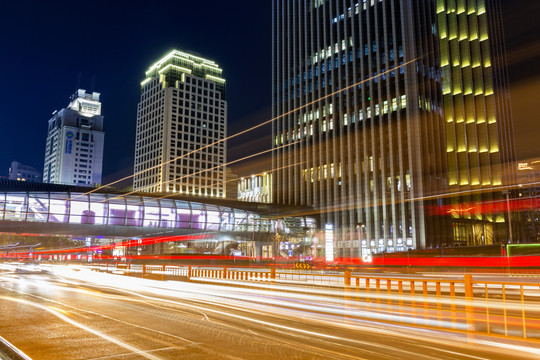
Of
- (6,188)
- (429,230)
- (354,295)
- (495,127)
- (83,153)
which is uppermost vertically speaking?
(83,153)

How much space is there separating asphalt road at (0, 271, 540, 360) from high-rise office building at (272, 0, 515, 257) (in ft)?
171

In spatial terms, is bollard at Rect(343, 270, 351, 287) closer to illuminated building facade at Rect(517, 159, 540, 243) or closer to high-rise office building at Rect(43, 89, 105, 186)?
illuminated building facade at Rect(517, 159, 540, 243)

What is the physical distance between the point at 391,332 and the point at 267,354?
3608 mm

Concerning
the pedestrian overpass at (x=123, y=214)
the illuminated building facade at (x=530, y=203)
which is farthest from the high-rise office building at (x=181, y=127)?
the illuminated building facade at (x=530, y=203)

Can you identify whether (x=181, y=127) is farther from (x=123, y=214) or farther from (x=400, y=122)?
(x=123, y=214)

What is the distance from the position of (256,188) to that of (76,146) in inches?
4225

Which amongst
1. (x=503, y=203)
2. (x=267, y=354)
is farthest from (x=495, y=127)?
(x=267, y=354)

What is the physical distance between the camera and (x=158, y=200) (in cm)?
5369

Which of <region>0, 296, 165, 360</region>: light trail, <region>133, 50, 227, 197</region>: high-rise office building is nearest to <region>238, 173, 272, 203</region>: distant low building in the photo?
<region>133, 50, 227, 197</region>: high-rise office building

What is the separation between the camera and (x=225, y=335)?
9336mm

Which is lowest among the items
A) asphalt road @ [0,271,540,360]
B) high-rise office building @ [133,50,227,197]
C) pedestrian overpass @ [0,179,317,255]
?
asphalt road @ [0,271,540,360]

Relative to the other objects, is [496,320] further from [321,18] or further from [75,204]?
[321,18]

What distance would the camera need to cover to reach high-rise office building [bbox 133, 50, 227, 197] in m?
134

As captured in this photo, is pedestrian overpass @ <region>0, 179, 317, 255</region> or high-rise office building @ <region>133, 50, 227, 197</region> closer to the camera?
pedestrian overpass @ <region>0, 179, 317, 255</region>
